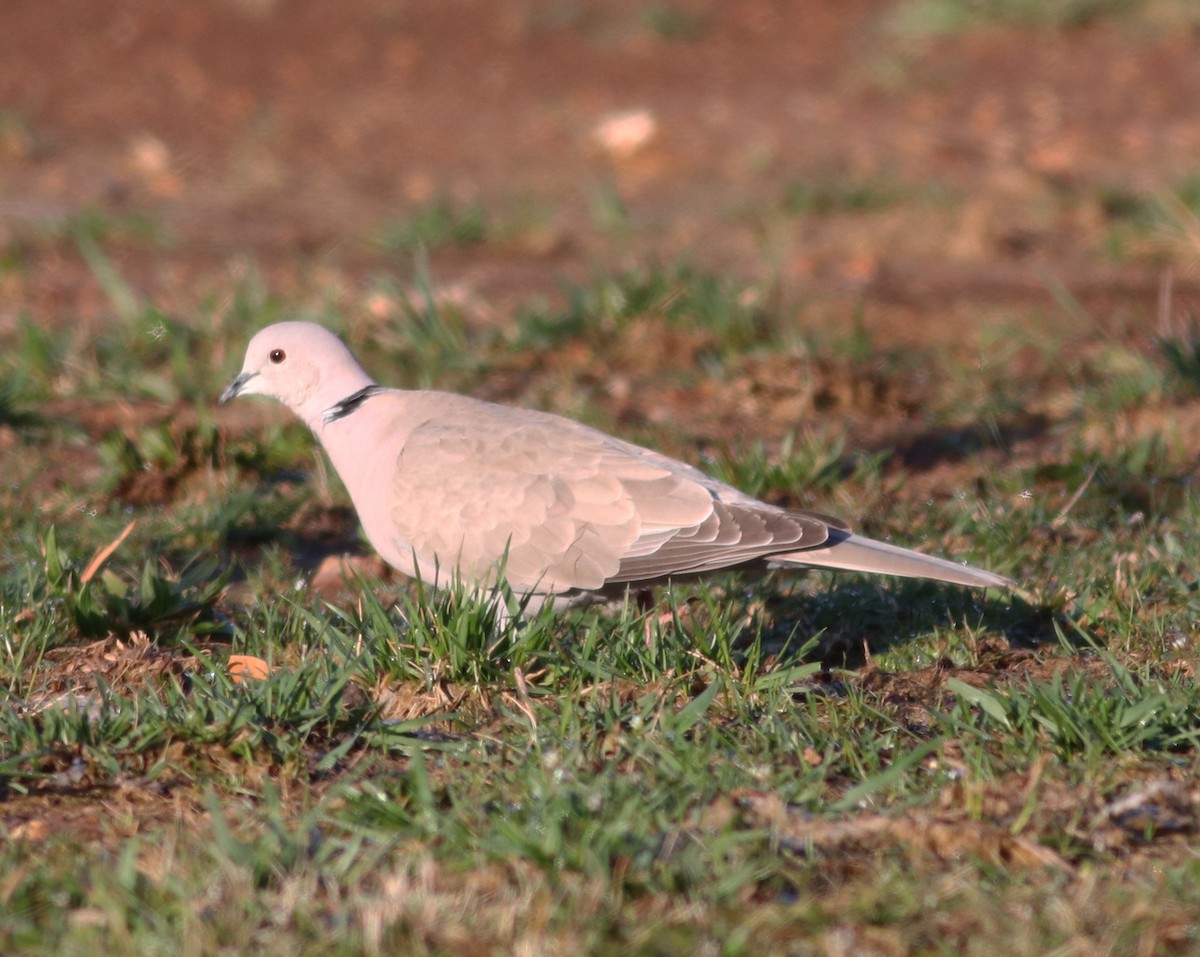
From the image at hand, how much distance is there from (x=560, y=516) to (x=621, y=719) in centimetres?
76

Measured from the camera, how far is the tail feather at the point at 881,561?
3.72 m

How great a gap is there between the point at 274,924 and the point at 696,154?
28.1 feet

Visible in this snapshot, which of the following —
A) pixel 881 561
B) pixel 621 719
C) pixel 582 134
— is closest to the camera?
pixel 621 719

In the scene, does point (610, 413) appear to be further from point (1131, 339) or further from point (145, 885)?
point (145, 885)

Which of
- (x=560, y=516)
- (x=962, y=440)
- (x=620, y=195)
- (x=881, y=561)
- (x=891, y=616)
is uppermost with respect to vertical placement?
(x=560, y=516)

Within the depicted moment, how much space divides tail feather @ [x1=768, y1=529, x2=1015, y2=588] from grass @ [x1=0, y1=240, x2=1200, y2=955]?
0.22m

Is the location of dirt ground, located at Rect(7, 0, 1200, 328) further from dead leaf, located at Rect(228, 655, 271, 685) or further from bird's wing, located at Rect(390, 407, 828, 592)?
dead leaf, located at Rect(228, 655, 271, 685)

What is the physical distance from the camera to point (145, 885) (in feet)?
8.93

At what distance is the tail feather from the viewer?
3.72m

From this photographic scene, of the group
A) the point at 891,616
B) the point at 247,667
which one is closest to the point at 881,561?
the point at 891,616

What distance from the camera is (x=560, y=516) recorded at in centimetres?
403

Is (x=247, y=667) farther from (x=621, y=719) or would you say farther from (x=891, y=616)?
(x=891, y=616)

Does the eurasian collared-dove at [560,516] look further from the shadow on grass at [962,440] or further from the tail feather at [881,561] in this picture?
the shadow on grass at [962,440]

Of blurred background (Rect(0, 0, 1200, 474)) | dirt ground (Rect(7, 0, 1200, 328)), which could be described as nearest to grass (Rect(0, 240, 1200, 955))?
blurred background (Rect(0, 0, 1200, 474))
